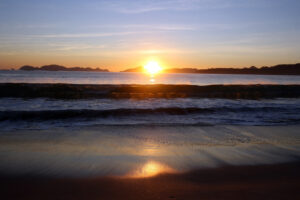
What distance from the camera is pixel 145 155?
5129 millimetres

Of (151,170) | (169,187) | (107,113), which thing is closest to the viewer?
(169,187)

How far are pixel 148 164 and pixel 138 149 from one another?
97cm

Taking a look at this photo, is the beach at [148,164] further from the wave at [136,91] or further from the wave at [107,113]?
the wave at [136,91]

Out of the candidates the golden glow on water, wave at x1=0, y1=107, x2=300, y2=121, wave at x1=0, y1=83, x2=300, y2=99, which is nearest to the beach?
the golden glow on water

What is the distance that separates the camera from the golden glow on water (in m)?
4.13

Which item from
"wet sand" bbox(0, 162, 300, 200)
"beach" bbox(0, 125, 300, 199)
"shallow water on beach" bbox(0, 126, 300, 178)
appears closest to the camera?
"wet sand" bbox(0, 162, 300, 200)

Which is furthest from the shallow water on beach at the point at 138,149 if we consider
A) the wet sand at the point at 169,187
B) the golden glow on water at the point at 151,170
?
the wet sand at the point at 169,187

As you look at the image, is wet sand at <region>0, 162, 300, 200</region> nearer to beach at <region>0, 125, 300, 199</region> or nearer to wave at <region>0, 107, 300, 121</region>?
beach at <region>0, 125, 300, 199</region>

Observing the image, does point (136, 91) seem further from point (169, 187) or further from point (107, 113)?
point (169, 187)

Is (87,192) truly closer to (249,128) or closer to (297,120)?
(249,128)

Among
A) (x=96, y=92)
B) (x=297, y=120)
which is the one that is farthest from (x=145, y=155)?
(x=96, y=92)

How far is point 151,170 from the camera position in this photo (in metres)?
4.34

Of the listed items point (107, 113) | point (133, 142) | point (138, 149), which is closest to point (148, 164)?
point (138, 149)

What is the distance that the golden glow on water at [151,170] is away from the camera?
4128 mm
